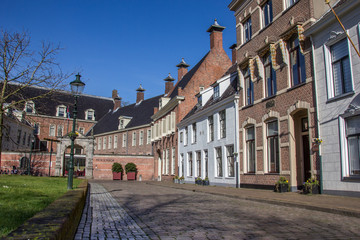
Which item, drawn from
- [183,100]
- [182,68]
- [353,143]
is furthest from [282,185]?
[182,68]

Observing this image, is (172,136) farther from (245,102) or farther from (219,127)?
(245,102)

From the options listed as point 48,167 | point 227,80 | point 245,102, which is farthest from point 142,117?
point 245,102

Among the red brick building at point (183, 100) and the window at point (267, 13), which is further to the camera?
the red brick building at point (183, 100)

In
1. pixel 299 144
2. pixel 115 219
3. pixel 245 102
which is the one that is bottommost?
pixel 115 219

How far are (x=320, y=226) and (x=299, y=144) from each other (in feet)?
28.1

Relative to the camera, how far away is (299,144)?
14406 mm

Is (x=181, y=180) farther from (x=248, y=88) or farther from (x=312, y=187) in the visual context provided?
(x=312, y=187)

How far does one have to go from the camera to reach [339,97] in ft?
38.5

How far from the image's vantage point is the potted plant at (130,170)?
1569 inches

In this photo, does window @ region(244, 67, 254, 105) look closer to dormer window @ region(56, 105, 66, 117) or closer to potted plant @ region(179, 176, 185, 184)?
potted plant @ region(179, 176, 185, 184)

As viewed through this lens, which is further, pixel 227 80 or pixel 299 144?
pixel 227 80

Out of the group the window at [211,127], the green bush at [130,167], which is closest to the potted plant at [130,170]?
the green bush at [130,167]

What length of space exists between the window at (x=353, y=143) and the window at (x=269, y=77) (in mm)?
5111

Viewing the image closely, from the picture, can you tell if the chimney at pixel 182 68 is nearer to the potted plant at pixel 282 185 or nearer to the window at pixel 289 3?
the window at pixel 289 3
